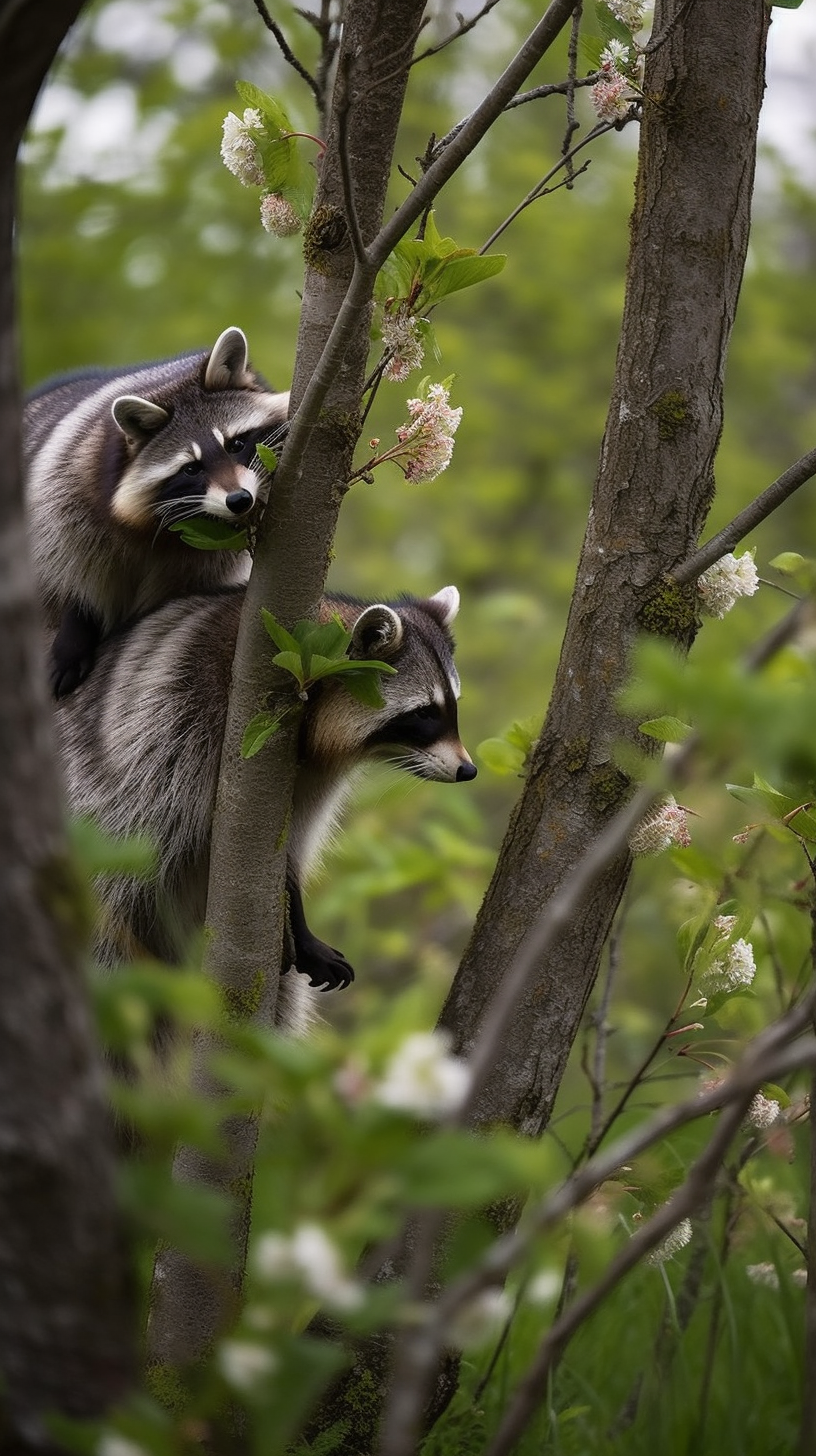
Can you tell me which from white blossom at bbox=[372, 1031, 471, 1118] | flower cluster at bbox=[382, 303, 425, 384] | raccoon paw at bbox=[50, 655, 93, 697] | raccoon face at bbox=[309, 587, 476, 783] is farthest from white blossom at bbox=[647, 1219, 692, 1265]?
raccoon paw at bbox=[50, 655, 93, 697]

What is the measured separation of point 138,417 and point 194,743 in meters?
1.21

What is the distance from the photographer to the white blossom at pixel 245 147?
10.0ft

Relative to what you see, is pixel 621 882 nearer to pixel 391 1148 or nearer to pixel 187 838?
pixel 187 838

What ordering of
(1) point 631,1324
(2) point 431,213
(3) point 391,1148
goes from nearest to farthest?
(3) point 391,1148 < (2) point 431,213 < (1) point 631,1324

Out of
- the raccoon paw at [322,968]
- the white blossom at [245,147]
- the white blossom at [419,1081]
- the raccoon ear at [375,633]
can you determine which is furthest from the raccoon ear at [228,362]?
the white blossom at [419,1081]

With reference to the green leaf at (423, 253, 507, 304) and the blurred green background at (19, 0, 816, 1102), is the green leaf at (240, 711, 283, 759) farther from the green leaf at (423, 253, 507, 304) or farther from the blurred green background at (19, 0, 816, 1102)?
the blurred green background at (19, 0, 816, 1102)

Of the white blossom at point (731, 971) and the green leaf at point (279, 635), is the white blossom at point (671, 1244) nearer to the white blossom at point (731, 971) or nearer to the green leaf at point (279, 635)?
the white blossom at point (731, 971)

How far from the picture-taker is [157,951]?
4398 mm

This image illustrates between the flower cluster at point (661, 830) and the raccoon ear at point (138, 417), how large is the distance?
2.35 metres

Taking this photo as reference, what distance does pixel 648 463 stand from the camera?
331cm

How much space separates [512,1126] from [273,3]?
8.52 metres

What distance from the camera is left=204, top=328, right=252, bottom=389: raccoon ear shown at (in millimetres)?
4797

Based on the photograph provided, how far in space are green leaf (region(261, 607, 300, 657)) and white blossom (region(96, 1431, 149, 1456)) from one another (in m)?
1.68

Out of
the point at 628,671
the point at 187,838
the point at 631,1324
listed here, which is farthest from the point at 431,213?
the point at 631,1324
